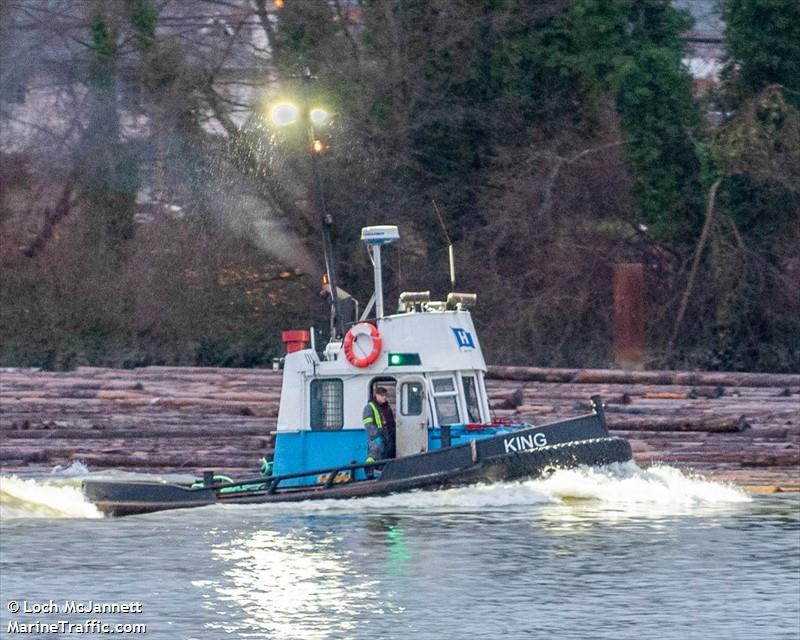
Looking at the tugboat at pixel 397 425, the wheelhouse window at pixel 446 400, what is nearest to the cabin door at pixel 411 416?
the tugboat at pixel 397 425

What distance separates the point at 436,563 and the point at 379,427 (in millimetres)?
2656

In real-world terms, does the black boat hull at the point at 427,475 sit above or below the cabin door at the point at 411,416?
below

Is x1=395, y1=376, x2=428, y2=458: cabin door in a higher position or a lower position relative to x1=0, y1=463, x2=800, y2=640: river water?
higher

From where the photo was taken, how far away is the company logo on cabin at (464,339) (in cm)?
1917

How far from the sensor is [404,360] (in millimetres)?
19000

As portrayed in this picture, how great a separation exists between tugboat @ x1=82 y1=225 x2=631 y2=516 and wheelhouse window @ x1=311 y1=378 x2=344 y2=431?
0.04 feet

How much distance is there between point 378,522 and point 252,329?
1944 centimetres

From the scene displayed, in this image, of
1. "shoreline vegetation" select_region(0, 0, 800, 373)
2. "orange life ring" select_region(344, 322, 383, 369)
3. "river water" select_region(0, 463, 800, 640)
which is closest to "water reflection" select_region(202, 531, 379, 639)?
"river water" select_region(0, 463, 800, 640)

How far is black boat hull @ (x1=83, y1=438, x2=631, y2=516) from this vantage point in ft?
61.4

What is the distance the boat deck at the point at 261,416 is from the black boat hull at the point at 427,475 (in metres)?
3.61

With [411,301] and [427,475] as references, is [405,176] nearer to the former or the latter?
[411,301]

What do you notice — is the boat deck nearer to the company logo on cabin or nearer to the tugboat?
the tugboat

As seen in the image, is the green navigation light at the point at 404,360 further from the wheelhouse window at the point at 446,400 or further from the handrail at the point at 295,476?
the handrail at the point at 295,476

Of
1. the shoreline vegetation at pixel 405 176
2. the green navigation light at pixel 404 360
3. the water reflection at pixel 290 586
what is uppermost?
the shoreline vegetation at pixel 405 176
